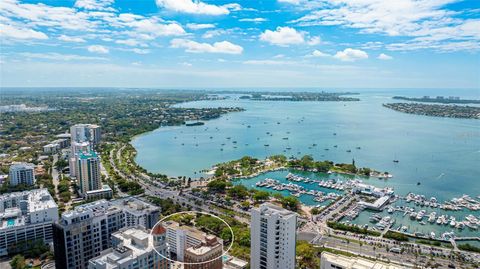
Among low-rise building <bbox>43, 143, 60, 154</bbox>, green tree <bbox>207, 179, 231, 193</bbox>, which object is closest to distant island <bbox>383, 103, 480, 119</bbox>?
green tree <bbox>207, 179, 231, 193</bbox>

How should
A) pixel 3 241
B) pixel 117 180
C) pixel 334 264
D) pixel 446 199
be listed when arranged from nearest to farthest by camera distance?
1. pixel 334 264
2. pixel 3 241
3. pixel 446 199
4. pixel 117 180

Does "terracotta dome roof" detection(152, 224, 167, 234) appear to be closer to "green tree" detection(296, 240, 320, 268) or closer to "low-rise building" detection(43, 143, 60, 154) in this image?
"green tree" detection(296, 240, 320, 268)

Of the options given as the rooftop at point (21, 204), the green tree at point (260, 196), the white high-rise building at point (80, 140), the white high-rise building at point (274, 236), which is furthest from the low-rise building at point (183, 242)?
the white high-rise building at point (80, 140)

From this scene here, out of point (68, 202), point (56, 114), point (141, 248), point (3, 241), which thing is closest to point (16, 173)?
point (68, 202)

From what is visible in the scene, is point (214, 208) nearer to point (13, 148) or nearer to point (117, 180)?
point (117, 180)

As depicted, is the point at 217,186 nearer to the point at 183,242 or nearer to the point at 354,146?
the point at 183,242

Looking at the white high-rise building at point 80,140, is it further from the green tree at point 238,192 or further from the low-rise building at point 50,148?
the green tree at point 238,192
